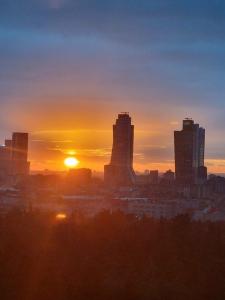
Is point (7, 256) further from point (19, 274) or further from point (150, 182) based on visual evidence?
point (150, 182)

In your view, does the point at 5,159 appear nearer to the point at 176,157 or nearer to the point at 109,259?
the point at 176,157

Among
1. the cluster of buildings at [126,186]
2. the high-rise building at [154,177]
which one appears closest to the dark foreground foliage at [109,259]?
the cluster of buildings at [126,186]

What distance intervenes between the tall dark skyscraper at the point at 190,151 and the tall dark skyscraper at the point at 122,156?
6.01 m

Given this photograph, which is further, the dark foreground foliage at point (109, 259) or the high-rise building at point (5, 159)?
the high-rise building at point (5, 159)

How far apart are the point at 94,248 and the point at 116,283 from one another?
12.0ft

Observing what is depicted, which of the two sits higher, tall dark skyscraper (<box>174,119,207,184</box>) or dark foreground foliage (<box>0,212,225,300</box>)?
tall dark skyscraper (<box>174,119,207,184</box>)

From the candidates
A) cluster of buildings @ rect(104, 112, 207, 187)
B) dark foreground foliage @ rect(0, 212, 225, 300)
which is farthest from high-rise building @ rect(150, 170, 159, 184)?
dark foreground foliage @ rect(0, 212, 225, 300)

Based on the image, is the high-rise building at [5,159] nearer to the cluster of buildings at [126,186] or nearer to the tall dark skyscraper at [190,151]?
the cluster of buildings at [126,186]

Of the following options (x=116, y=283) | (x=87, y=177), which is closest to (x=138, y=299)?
(x=116, y=283)

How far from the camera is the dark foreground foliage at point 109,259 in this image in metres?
17.5

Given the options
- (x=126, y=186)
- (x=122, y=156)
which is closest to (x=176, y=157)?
(x=122, y=156)

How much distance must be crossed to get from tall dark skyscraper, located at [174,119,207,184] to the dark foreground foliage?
4769cm

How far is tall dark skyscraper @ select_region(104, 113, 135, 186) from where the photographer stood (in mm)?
70281

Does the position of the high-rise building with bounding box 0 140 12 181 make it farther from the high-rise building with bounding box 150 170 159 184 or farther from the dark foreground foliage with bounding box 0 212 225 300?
the dark foreground foliage with bounding box 0 212 225 300
